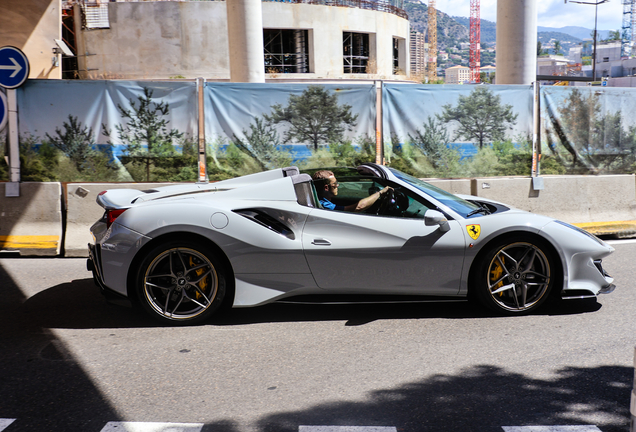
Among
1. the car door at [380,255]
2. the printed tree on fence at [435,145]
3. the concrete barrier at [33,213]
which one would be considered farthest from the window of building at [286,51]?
the car door at [380,255]

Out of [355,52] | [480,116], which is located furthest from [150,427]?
[355,52]

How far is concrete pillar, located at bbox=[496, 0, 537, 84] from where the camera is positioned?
1095 centimetres

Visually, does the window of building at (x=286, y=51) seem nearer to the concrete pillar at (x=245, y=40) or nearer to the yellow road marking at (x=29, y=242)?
the concrete pillar at (x=245, y=40)

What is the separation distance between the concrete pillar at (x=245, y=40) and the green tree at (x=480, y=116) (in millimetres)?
3573

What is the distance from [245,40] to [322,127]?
2777 millimetres

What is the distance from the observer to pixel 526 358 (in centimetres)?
408

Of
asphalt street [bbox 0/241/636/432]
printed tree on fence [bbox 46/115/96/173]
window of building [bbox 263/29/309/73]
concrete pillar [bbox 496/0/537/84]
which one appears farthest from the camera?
window of building [bbox 263/29/309/73]

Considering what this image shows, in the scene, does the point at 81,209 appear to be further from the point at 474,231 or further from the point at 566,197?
the point at 566,197

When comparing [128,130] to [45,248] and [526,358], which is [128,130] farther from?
[526,358]

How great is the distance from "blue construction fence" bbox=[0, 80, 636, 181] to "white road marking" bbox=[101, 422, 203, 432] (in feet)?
19.5

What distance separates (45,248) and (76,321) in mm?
3146

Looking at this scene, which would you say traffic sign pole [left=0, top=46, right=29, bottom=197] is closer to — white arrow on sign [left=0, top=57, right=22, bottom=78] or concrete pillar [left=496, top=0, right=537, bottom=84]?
white arrow on sign [left=0, top=57, right=22, bottom=78]

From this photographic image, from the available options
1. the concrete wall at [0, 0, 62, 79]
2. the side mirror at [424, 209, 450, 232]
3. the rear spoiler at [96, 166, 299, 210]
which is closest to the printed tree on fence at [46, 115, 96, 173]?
the rear spoiler at [96, 166, 299, 210]

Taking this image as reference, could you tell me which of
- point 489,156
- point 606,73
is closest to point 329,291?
point 489,156
